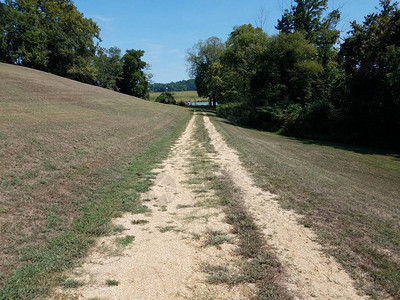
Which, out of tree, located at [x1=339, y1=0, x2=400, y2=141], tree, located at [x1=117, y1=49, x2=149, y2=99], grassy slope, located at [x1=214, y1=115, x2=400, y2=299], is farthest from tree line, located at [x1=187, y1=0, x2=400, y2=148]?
tree, located at [x1=117, y1=49, x2=149, y2=99]

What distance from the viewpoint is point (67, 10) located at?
5175cm

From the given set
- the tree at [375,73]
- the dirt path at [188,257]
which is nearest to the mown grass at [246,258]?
the dirt path at [188,257]

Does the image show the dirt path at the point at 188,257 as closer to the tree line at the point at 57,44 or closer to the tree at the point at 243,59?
the tree at the point at 243,59

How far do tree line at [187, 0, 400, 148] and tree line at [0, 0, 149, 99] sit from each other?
27498 mm

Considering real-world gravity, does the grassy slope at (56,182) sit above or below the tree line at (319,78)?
below

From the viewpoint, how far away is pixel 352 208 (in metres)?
5.73

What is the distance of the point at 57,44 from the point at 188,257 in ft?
163

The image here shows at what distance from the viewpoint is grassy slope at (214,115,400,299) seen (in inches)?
143

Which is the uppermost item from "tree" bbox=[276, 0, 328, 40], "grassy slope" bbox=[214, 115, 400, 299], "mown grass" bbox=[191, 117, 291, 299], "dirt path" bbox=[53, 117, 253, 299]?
"tree" bbox=[276, 0, 328, 40]

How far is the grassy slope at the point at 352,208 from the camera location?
3643mm

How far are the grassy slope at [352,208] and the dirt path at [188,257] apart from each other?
1.23 ft

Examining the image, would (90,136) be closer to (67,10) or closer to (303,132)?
(303,132)

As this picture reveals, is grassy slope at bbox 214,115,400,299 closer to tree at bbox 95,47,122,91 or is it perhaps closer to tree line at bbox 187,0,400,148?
tree line at bbox 187,0,400,148

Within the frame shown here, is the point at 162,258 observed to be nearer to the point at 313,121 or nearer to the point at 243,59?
the point at 313,121
